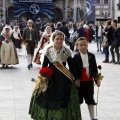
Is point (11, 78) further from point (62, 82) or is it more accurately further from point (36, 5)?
point (36, 5)

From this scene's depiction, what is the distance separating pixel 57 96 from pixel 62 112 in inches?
9.2

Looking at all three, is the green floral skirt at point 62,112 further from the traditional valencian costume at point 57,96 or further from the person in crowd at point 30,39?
the person in crowd at point 30,39

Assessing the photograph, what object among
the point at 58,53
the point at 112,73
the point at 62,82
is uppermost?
the point at 58,53

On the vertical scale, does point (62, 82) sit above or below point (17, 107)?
above

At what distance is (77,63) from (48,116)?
3.25 feet

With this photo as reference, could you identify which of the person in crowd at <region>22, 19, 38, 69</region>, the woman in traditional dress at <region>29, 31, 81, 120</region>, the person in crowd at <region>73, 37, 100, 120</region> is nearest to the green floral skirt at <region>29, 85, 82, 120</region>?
the woman in traditional dress at <region>29, 31, 81, 120</region>

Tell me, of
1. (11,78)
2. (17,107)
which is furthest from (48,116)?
(11,78)

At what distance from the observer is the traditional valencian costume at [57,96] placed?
5.89m

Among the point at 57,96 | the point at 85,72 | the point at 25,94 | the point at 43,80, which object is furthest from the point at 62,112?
the point at 25,94

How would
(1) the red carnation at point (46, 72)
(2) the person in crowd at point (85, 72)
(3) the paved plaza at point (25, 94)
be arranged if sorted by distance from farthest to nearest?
(3) the paved plaza at point (25, 94) → (2) the person in crowd at point (85, 72) → (1) the red carnation at point (46, 72)

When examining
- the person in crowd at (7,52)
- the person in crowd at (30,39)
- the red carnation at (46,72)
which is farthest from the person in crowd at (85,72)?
the person in crowd at (7,52)

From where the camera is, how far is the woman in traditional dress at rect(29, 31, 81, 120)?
5.89m

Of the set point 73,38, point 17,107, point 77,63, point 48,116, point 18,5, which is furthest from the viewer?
point 18,5

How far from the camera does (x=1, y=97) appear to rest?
8.83 metres
